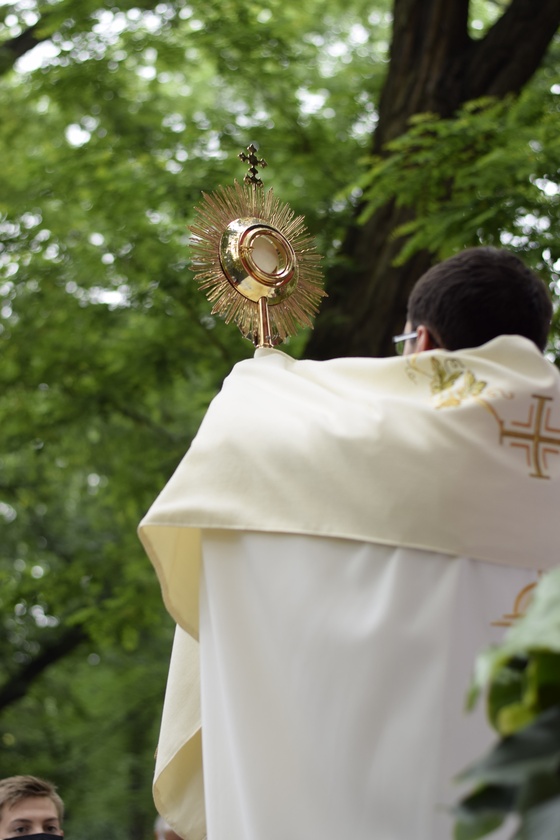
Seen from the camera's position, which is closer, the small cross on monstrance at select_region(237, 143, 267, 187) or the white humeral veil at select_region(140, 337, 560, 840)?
the white humeral veil at select_region(140, 337, 560, 840)

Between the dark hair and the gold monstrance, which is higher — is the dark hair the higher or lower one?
the higher one

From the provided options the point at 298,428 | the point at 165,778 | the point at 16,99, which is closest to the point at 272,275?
the point at 298,428

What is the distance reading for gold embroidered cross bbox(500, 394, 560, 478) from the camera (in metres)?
2.45

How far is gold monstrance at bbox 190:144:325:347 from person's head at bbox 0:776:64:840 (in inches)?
79.1

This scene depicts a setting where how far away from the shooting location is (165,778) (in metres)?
2.94

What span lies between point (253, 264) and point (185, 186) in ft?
15.5

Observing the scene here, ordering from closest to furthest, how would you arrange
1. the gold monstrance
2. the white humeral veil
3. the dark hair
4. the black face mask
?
1. the white humeral veil
2. the dark hair
3. the gold monstrance
4. the black face mask

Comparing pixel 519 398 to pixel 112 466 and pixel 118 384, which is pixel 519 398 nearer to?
pixel 118 384

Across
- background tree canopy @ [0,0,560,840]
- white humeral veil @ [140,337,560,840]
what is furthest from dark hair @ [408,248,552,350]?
background tree canopy @ [0,0,560,840]

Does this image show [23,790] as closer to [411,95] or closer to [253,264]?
[253,264]

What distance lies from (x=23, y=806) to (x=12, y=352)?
508 cm

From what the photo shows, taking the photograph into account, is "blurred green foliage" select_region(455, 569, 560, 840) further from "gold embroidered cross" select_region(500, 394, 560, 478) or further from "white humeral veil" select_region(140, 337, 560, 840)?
"gold embroidered cross" select_region(500, 394, 560, 478)

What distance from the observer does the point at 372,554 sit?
2.42 m

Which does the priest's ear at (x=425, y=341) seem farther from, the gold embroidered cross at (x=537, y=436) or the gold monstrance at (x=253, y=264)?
the gold monstrance at (x=253, y=264)
